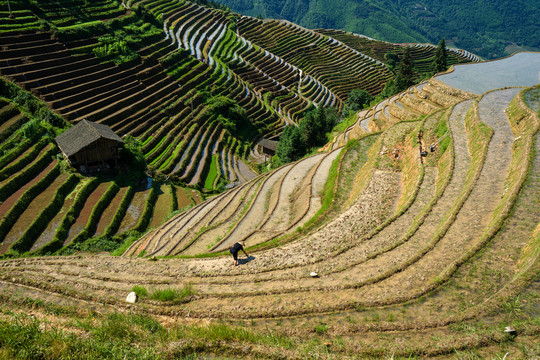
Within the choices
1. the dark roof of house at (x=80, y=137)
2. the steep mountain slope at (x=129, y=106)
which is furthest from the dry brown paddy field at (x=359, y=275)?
the dark roof of house at (x=80, y=137)

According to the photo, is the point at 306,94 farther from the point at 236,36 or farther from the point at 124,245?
the point at 124,245

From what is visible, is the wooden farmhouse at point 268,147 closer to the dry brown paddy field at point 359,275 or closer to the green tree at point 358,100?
the green tree at point 358,100

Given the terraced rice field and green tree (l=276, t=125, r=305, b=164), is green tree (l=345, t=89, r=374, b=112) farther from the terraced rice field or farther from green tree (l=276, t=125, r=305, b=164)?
green tree (l=276, t=125, r=305, b=164)

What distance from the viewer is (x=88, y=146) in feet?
90.1

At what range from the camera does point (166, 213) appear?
28.3 metres

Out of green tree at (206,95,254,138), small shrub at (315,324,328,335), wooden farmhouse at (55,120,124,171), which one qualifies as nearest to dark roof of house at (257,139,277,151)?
green tree at (206,95,254,138)

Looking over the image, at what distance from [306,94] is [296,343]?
67.7m

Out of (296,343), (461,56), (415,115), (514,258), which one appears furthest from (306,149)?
(461,56)

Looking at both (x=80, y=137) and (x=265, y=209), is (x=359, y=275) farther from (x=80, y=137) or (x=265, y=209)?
(x=80, y=137)

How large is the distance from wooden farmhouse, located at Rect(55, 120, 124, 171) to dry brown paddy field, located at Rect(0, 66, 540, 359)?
12.9m

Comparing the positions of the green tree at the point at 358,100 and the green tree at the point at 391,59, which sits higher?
the green tree at the point at 391,59

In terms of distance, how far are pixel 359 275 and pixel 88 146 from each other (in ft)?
87.7

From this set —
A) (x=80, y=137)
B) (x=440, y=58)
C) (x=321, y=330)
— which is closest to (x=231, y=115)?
(x=80, y=137)

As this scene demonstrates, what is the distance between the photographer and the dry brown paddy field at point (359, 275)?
7660 mm
